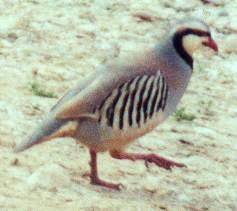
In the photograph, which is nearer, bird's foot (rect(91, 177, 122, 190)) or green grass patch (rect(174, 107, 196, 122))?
bird's foot (rect(91, 177, 122, 190))

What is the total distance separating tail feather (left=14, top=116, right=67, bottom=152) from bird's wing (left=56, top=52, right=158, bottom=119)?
0.04 metres

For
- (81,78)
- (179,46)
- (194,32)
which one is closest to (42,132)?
(179,46)

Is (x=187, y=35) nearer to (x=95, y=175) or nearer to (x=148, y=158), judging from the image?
(x=148, y=158)

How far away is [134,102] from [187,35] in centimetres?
66

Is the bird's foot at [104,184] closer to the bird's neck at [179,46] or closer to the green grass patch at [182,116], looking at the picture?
the bird's neck at [179,46]

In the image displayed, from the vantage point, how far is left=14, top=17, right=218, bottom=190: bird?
726 centimetres

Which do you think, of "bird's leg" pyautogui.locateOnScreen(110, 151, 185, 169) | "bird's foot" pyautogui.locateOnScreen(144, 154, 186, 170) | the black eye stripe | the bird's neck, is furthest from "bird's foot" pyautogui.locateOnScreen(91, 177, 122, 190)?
the black eye stripe

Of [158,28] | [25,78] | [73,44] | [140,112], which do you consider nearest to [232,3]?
[158,28]

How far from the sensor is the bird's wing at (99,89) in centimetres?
725

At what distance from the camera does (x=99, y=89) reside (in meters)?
7.33

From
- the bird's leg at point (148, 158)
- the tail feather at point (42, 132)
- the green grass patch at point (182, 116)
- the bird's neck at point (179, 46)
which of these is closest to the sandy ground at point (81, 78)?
the green grass patch at point (182, 116)

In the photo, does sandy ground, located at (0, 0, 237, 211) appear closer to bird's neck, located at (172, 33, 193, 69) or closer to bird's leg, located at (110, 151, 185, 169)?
bird's leg, located at (110, 151, 185, 169)

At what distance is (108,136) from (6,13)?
11.5 ft

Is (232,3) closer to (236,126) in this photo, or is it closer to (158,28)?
(158,28)
